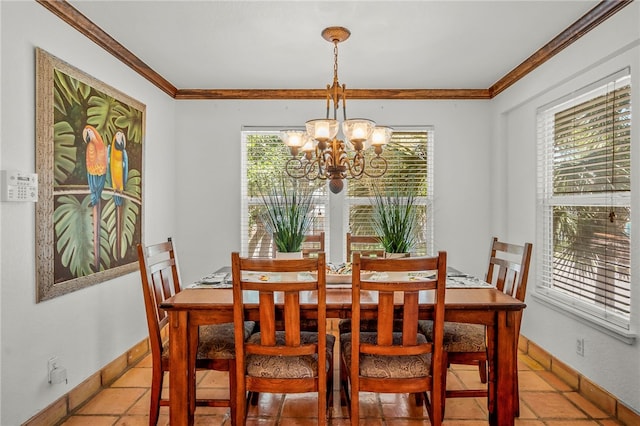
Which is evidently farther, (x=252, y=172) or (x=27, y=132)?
(x=252, y=172)

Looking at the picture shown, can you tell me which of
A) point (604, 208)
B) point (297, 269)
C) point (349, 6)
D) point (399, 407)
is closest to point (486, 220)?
point (604, 208)

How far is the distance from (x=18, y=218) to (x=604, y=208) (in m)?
3.32

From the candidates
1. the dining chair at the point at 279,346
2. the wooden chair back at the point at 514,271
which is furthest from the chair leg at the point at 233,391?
the wooden chair back at the point at 514,271

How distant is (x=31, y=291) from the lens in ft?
6.65

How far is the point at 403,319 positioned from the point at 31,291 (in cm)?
189

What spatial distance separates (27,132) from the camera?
2004 mm

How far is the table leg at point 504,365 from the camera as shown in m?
1.93

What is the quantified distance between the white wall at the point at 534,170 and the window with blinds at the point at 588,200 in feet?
0.29

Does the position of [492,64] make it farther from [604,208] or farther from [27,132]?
[27,132]

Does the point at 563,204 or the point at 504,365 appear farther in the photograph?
the point at 563,204

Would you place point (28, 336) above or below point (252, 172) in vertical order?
below

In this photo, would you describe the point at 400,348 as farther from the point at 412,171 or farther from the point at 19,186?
the point at 412,171

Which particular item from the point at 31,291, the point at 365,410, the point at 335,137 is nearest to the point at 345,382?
the point at 365,410

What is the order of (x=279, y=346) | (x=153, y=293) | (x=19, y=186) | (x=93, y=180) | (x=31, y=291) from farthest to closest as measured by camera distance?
(x=93, y=180) → (x=153, y=293) → (x=31, y=291) → (x=19, y=186) → (x=279, y=346)
